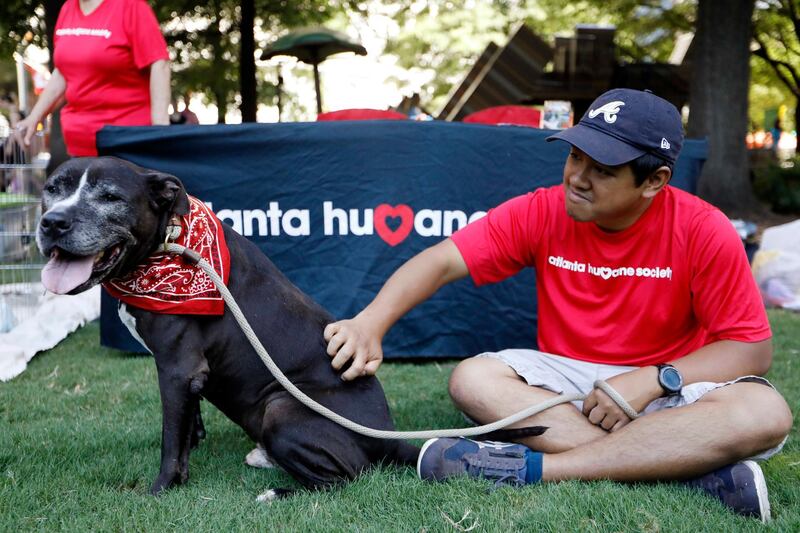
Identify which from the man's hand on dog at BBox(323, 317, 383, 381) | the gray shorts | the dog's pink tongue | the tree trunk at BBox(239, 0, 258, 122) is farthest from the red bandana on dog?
the tree trunk at BBox(239, 0, 258, 122)

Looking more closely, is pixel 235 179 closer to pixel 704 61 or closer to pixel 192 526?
pixel 192 526

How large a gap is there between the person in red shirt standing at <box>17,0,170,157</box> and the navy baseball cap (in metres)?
2.62

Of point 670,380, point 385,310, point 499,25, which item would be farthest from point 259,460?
point 499,25

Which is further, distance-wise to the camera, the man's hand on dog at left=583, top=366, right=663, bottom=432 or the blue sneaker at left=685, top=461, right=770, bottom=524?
the man's hand on dog at left=583, top=366, right=663, bottom=432

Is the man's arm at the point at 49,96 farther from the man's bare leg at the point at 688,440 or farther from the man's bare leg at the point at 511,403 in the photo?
the man's bare leg at the point at 688,440

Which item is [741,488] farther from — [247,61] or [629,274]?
[247,61]

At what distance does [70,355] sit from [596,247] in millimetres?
3261

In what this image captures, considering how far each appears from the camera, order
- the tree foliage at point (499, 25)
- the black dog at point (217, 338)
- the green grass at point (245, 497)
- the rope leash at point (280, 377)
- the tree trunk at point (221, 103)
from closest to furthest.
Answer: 1. the green grass at point (245, 497)
2. the black dog at point (217, 338)
3. the rope leash at point (280, 377)
4. the tree trunk at point (221, 103)
5. the tree foliage at point (499, 25)

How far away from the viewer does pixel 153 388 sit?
148 inches

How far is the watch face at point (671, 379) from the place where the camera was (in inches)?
98.9

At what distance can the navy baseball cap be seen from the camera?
2.48 metres

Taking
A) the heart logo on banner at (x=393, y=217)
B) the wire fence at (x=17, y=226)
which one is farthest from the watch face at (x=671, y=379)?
the wire fence at (x=17, y=226)

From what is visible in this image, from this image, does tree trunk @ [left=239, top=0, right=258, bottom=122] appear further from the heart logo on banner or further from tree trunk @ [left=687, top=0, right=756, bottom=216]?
the heart logo on banner

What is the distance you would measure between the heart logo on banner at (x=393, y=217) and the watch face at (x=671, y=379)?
6.71 feet
